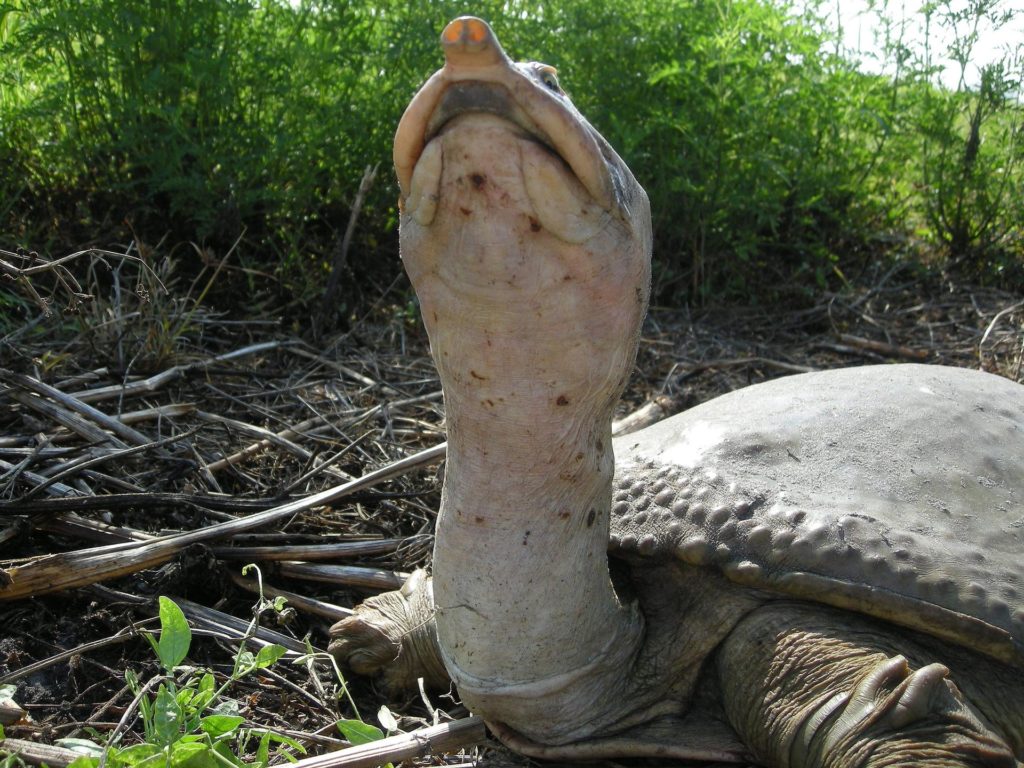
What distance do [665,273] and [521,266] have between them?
11.5 ft

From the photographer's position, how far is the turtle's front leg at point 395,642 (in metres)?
2.46

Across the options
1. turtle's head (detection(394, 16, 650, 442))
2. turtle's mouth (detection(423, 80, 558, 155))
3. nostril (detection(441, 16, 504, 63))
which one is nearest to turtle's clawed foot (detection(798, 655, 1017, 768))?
turtle's head (detection(394, 16, 650, 442))

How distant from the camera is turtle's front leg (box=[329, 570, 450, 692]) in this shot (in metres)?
2.46

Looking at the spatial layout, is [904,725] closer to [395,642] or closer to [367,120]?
[395,642]

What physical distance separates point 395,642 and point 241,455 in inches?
41.9

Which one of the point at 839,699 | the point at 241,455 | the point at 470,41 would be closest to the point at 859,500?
the point at 839,699

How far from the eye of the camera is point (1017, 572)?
207cm

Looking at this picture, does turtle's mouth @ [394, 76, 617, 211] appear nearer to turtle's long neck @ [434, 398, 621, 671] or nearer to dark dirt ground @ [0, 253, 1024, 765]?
turtle's long neck @ [434, 398, 621, 671]

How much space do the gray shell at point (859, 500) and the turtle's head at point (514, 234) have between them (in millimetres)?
527

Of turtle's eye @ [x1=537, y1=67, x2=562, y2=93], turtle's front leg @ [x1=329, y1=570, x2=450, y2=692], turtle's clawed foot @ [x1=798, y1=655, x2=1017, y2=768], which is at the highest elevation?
turtle's eye @ [x1=537, y1=67, x2=562, y2=93]

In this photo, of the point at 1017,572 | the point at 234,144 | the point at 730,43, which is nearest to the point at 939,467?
the point at 1017,572

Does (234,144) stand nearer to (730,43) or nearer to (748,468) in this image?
(730,43)

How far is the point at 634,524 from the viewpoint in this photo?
2.24 meters

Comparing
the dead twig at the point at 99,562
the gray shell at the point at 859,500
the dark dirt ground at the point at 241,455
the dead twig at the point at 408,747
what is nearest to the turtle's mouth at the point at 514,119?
the gray shell at the point at 859,500
